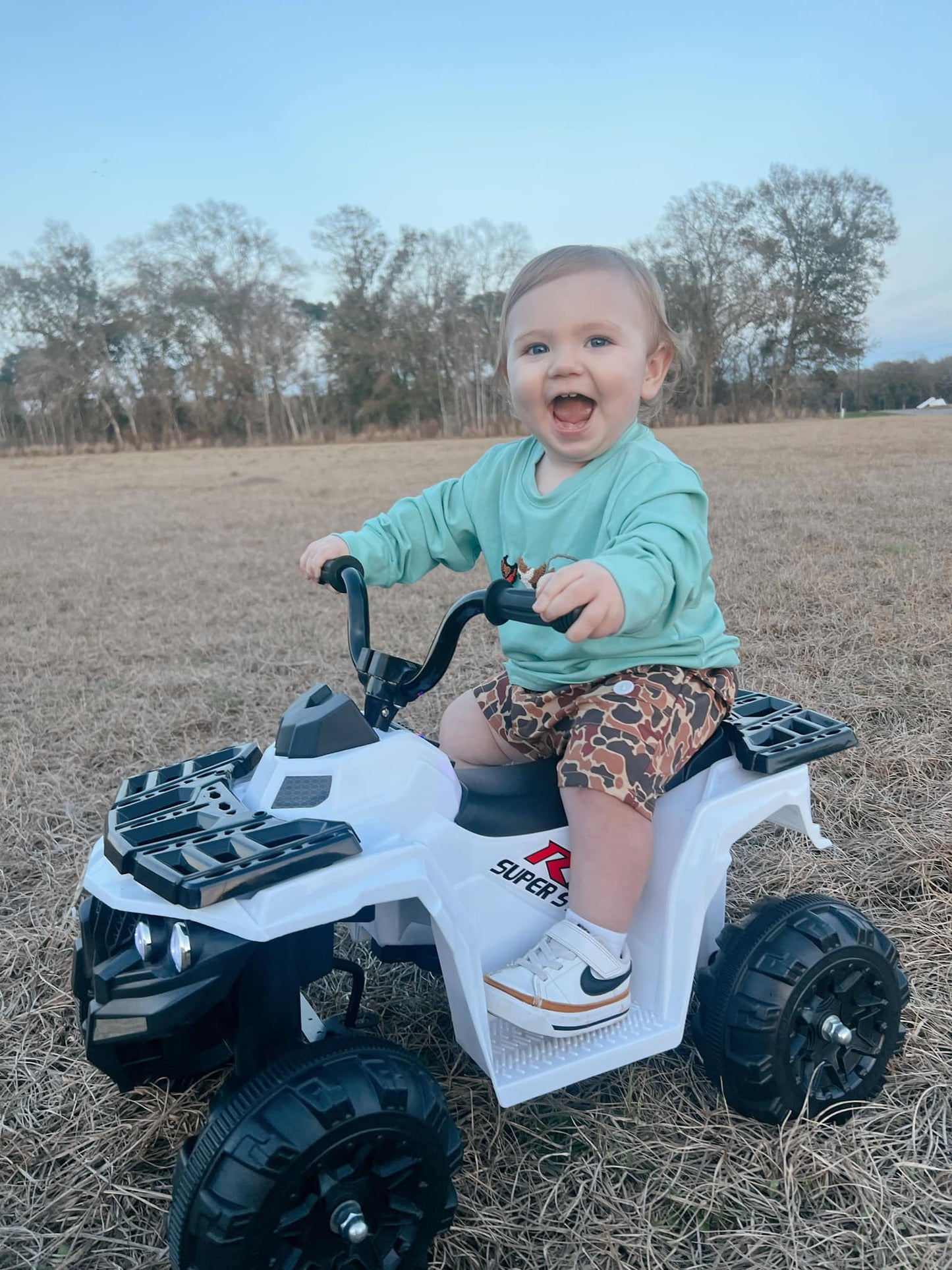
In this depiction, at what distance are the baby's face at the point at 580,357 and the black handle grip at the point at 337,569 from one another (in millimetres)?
441

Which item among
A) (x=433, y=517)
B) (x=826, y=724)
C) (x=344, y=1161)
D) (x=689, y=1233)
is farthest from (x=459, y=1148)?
(x=433, y=517)

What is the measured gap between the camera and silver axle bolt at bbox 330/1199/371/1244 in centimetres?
134

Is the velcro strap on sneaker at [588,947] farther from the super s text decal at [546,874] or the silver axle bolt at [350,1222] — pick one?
the silver axle bolt at [350,1222]

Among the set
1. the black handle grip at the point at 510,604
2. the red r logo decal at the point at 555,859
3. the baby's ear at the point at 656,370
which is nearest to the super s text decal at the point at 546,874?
the red r logo decal at the point at 555,859

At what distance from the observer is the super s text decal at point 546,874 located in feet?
5.53

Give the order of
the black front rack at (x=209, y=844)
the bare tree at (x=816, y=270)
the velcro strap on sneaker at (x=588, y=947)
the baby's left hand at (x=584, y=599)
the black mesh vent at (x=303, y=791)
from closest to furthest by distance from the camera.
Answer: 1. the black front rack at (x=209, y=844)
2. the baby's left hand at (x=584, y=599)
3. the black mesh vent at (x=303, y=791)
4. the velcro strap on sneaker at (x=588, y=947)
5. the bare tree at (x=816, y=270)

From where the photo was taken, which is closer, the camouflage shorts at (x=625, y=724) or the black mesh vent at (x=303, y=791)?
the black mesh vent at (x=303, y=791)

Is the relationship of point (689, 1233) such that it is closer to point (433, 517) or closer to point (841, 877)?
point (841, 877)

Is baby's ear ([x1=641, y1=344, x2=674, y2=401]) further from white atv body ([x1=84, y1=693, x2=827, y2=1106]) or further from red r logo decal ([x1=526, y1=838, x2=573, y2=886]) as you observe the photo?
red r logo decal ([x1=526, y1=838, x2=573, y2=886])

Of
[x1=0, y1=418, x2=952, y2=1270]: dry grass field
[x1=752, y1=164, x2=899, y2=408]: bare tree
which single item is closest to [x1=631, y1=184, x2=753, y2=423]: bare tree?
[x1=752, y1=164, x2=899, y2=408]: bare tree

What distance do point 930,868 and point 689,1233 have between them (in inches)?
53.6

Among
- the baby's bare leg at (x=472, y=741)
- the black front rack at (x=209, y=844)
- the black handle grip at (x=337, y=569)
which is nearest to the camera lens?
the black front rack at (x=209, y=844)

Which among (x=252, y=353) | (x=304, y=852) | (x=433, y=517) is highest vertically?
(x=252, y=353)

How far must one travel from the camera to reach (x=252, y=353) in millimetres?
36375
